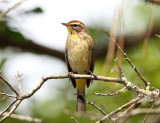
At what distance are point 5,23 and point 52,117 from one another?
7.89 ft

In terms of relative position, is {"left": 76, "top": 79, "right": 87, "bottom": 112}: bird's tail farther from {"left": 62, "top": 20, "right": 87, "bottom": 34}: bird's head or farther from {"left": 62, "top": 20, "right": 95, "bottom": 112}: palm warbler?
{"left": 62, "top": 20, "right": 87, "bottom": 34}: bird's head

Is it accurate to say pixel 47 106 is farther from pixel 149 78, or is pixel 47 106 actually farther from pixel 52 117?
pixel 149 78

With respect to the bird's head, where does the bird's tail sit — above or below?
below

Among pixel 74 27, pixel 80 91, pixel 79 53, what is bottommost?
pixel 80 91

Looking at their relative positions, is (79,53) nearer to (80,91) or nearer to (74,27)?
(74,27)

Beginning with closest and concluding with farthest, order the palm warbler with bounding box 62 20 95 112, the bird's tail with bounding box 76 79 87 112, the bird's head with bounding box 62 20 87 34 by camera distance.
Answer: the palm warbler with bounding box 62 20 95 112 → the bird's tail with bounding box 76 79 87 112 → the bird's head with bounding box 62 20 87 34

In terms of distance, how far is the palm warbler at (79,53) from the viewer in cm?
640

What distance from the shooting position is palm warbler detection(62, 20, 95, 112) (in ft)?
21.0

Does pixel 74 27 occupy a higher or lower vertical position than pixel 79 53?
higher

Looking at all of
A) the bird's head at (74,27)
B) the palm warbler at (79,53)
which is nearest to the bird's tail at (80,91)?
the palm warbler at (79,53)

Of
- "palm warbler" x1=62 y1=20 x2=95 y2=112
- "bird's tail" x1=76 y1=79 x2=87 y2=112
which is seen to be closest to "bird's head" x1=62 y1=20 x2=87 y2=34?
"palm warbler" x1=62 y1=20 x2=95 y2=112

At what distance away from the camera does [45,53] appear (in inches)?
356

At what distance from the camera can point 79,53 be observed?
6.38m

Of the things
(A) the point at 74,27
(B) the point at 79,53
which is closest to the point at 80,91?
(B) the point at 79,53
